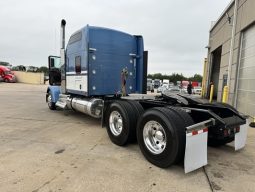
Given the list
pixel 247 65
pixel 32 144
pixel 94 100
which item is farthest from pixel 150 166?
pixel 247 65

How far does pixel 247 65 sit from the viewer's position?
10742 mm

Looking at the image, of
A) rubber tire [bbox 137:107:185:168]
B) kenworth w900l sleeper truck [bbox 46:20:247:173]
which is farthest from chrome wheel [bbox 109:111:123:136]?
rubber tire [bbox 137:107:185:168]

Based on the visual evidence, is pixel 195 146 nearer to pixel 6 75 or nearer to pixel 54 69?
pixel 54 69

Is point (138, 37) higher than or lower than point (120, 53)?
higher

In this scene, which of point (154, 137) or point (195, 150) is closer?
point (195, 150)

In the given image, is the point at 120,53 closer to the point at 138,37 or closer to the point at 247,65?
the point at 138,37

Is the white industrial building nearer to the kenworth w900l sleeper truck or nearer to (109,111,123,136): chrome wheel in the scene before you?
the kenworth w900l sleeper truck

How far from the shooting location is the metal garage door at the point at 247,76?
32.6ft

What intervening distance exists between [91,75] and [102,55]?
720mm

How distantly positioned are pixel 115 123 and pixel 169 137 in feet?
6.60

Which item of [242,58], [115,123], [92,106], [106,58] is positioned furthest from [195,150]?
[242,58]

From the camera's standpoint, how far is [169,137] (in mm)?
3635

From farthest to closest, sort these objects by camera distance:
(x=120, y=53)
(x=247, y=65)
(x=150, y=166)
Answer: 1. (x=247, y=65)
2. (x=120, y=53)
3. (x=150, y=166)

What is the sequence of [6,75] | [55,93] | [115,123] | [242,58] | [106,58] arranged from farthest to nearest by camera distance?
1. [6,75]
2. [242,58]
3. [55,93]
4. [106,58]
5. [115,123]
